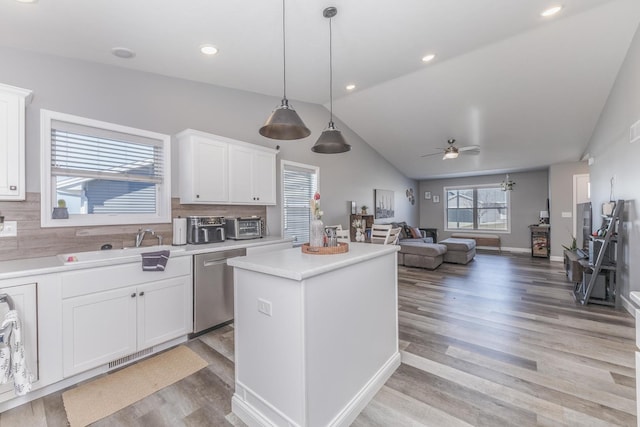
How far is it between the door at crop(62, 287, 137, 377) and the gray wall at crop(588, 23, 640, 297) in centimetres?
550

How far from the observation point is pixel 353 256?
1.98 metres

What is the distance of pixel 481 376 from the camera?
7.39ft

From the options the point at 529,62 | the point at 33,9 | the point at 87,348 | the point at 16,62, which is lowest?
the point at 87,348

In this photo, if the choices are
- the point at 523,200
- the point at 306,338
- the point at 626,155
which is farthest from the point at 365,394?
the point at 523,200

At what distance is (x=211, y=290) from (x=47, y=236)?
5.11 ft

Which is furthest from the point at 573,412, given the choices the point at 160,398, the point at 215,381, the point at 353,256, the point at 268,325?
the point at 160,398

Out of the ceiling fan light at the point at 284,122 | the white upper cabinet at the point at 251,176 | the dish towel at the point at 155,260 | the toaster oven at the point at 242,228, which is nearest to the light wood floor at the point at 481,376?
the dish towel at the point at 155,260

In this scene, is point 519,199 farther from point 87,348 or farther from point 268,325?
point 87,348

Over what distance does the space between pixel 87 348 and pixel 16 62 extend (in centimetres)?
254

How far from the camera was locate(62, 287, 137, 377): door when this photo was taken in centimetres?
216

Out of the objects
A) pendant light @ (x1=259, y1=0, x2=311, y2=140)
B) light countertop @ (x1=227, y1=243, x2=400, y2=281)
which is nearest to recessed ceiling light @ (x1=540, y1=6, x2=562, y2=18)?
pendant light @ (x1=259, y1=0, x2=311, y2=140)

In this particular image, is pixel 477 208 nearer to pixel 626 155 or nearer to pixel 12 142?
pixel 626 155

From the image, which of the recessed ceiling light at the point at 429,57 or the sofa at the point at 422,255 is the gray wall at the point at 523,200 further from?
the recessed ceiling light at the point at 429,57

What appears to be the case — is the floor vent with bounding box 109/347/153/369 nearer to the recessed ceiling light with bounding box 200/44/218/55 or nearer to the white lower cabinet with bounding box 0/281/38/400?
the white lower cabinet with bounding box 0/281/38/400
